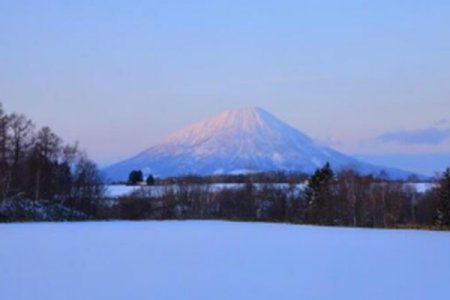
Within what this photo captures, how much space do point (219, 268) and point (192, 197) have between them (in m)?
34.2

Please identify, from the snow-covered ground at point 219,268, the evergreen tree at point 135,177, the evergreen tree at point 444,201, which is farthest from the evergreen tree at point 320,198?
the evergreen tree at point 135,177

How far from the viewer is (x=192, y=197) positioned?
4284 cm

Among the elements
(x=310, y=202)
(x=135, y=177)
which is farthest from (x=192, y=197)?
(x=135, y=177)

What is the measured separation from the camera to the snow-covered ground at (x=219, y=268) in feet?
21.7

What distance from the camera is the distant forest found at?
2892 centimetres

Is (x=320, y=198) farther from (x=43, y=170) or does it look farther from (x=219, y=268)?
(x=219, y=268)

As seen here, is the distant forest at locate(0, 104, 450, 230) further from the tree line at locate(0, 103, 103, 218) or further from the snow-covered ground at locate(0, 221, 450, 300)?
the snow-covered ground at locate(0, 221, 450, 300)

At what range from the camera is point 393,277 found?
26.3ft

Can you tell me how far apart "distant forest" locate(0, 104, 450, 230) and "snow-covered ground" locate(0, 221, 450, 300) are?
13.8 meters

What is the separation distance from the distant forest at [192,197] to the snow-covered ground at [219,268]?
45.3ft

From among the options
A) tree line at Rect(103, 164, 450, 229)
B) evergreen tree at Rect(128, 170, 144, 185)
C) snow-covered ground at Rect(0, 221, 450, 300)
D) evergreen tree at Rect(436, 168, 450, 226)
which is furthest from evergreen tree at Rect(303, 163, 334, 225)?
evergreen tree at Rect(128, 170, 144, 185)

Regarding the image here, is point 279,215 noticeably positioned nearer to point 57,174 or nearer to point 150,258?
point 57,174

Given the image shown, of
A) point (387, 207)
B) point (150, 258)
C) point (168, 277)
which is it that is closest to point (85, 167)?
point (387, 207)

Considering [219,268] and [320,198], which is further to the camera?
[320,198]
